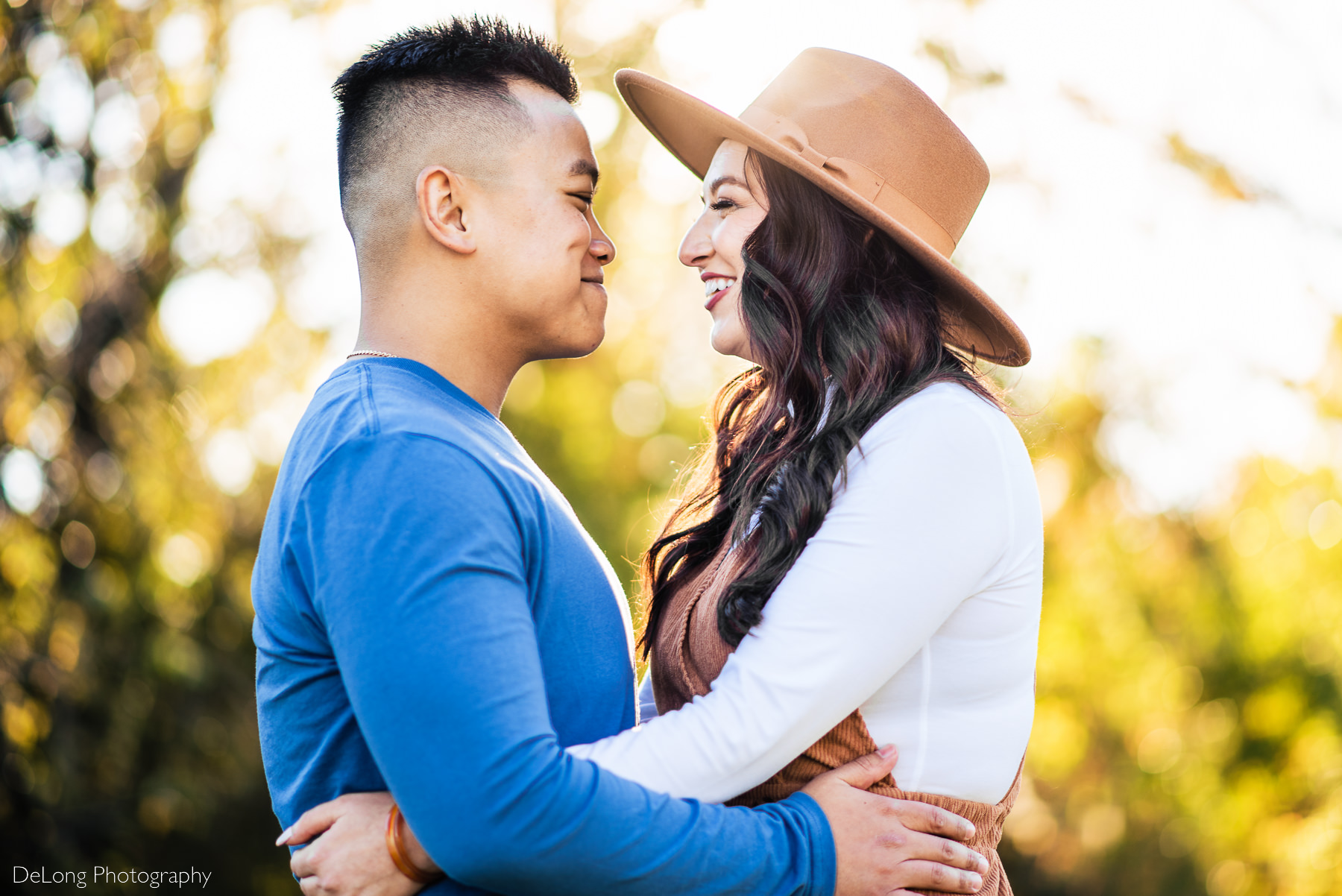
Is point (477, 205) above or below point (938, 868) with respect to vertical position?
above

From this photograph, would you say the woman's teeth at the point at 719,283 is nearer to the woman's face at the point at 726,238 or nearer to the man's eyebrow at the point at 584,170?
the woman's face at the point at 726,238

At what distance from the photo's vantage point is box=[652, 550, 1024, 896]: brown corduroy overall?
1644 millimetres

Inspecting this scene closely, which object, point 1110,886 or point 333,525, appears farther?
point 1110,886

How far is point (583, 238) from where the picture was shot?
195cm

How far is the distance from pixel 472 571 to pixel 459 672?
0.41 feet

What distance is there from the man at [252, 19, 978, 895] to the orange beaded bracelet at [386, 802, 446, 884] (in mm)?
57

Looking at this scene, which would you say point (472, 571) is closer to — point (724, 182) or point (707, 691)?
point (707, 691)

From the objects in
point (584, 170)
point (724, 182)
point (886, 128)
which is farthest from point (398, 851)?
point (886, 128)

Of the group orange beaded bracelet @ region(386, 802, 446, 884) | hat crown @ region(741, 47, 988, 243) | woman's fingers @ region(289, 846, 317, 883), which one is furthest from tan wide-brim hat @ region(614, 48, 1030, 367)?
woman's fingers @ region(289, 846, 317, 883)

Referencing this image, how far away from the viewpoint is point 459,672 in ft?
4.17

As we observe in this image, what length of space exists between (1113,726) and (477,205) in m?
6.05

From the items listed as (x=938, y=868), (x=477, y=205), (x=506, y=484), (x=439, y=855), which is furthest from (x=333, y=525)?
(x=938, y=868)

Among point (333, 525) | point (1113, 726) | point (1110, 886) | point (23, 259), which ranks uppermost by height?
point (333, 525)

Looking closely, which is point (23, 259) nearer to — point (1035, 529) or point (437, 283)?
point (437, 283)
